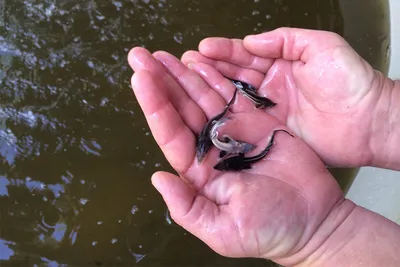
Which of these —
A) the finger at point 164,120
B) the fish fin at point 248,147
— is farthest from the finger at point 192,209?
the fish fin at point 248,147

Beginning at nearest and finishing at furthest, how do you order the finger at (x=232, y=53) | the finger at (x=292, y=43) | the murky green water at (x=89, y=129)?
the finger at (x=292, y=43) → the finger at (x=232, y=53) → the murky green water at (x=89, y=129)

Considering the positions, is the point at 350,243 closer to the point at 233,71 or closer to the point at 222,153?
the point at 222,153

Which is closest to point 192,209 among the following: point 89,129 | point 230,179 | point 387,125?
point 230,179

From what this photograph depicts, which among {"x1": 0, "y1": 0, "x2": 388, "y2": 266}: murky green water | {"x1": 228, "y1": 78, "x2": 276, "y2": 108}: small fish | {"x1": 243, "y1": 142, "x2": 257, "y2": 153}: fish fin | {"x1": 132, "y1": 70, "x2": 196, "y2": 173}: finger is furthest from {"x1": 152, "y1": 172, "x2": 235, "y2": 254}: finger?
{"x1": 0, "y1": 0, "x2": 388, "y2": 266}: murky green water

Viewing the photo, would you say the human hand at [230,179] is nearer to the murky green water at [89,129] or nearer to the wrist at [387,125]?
the wrist at [387,125]

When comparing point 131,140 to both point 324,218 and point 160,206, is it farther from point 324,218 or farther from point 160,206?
point 324,218

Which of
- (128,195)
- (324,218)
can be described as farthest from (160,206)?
(324,218)
